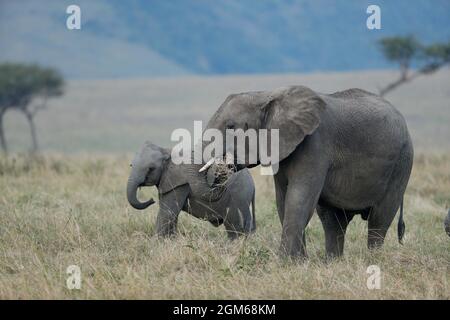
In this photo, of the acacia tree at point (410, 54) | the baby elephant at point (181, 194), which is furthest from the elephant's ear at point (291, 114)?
the acacia tree at point (410, 54)

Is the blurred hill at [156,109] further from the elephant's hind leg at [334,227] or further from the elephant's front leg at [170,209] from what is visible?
the elephant's hind leg at [334,227]

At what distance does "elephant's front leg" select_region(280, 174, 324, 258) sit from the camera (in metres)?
8.13

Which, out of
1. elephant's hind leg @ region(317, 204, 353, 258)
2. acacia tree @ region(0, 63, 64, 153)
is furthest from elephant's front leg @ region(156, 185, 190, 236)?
acacia tree @ region(0, 63, 64, 153)

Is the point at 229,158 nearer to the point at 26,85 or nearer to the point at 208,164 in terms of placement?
the point at 208,164

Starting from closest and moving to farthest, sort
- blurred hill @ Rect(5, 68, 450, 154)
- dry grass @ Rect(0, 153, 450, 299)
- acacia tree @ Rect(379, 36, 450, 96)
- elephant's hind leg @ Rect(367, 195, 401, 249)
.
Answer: dry grass @ Rect(0, 153, 450, 299), elephant's hind leg @ Rect(367, 195, 401, 249), acacia tree @ Rect(379, 36, 450, 96), blurred hill @ Rect(5, 68, 450, 154)

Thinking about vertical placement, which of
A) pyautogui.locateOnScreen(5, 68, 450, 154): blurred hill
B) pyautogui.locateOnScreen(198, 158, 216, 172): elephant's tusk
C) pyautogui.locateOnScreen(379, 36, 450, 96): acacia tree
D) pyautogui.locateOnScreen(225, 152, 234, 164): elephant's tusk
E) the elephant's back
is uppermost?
pyautogui.locateOnScreen(379, 36, 450, 96): acacia tree

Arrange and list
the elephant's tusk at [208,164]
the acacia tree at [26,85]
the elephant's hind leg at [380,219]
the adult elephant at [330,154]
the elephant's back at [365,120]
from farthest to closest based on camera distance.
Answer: the acacia tree at [26,85]
the elephant's hind leg at [380,219]
the elephant's back at [365,120]
the adult elephant at [330,154]
the elephant's tusk at [208,164]

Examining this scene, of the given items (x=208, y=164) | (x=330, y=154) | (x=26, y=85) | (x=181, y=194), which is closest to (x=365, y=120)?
(x=330, y=154)

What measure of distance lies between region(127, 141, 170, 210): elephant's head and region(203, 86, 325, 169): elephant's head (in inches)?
98.6

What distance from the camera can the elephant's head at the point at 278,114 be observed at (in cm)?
803

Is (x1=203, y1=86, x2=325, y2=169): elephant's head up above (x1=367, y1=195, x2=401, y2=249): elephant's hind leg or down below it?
above

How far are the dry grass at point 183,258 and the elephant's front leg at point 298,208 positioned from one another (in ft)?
0.61

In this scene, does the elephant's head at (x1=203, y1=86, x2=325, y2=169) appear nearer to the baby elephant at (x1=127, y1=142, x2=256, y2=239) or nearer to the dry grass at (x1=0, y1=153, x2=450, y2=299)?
the dry grass at (x1=0, y1=153, x2=450, y2=299)
